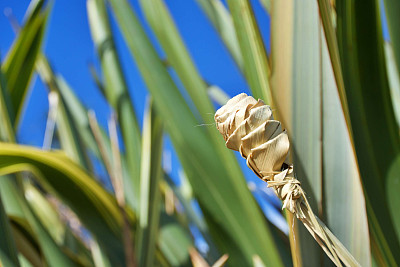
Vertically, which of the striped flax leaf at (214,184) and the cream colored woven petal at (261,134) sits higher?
the cream colored woven petal at (261,134)

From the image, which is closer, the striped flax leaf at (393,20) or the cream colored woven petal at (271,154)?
the cream colored woven petal at (271,154)

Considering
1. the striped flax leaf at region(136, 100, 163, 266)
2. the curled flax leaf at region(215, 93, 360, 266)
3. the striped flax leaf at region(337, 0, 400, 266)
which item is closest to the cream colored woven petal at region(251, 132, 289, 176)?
the curled flax leaf at region(215, 93, 360, 266)

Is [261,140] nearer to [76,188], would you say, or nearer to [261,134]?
A: [261,134]

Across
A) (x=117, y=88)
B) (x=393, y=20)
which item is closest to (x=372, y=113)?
(x=393, y=20)

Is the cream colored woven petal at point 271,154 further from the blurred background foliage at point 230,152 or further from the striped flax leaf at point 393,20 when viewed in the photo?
the striped flax leaf at point 393,20

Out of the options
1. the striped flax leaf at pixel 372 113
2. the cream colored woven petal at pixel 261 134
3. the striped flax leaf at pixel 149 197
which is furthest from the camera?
the striped flax leaf at pixel 149 197

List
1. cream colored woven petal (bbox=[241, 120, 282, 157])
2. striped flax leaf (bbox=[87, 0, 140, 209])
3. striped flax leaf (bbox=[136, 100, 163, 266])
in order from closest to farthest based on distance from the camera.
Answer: cream colored woven petal (bbox=[241, 120, 282, 157])
striped flax leaf (bbox=[136, 100, 163, 266])
striped flax leaf (bbox=[87, 0, 140, 209])

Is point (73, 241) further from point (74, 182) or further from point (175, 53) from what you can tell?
point (175, 53)

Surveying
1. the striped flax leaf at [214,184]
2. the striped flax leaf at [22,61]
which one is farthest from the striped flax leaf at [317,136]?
the striped flax leaf at [22,61]

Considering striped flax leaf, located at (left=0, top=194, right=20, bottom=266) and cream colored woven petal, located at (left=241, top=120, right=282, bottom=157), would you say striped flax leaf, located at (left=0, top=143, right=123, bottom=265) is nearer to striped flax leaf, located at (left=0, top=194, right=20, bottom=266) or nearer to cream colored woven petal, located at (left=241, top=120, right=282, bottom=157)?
striped flax leaf, located at (left=0, top=194, right=20, bottom=266)
